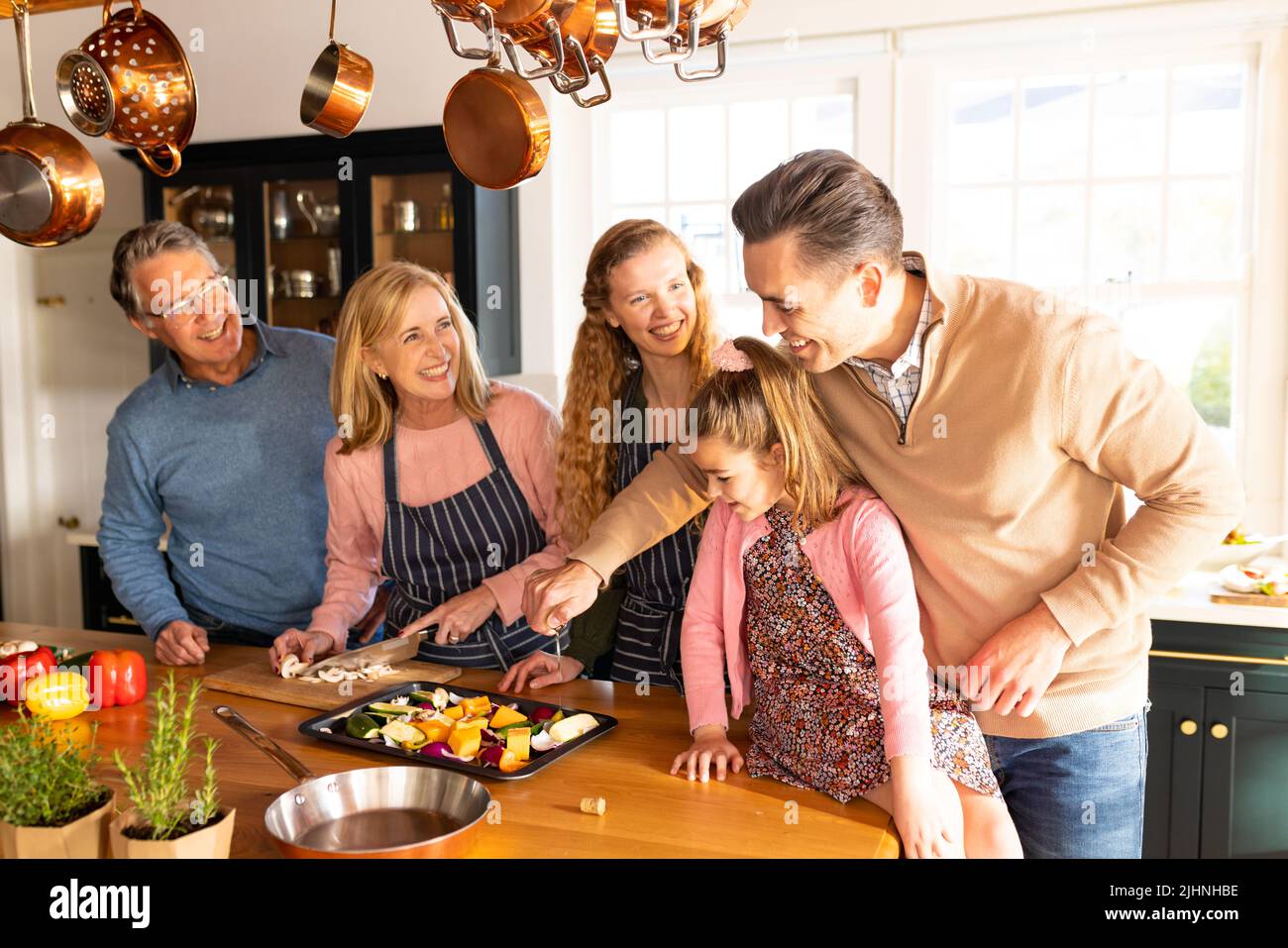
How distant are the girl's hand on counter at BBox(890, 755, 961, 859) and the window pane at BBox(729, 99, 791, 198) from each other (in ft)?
8.83

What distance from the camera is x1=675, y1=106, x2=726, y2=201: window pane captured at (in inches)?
151

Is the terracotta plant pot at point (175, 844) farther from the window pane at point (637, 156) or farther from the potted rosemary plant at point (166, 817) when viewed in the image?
the window pane at point (637, 156)

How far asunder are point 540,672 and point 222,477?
39.6 inches

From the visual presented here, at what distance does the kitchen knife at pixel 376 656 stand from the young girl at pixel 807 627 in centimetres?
63

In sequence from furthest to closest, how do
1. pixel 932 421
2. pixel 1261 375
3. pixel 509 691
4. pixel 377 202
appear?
pixel 377 202, pixel 1261 375, pixel 509 691, pixel 932 421

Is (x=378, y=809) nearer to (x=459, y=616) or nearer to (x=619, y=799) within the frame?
(x=619, y=799)

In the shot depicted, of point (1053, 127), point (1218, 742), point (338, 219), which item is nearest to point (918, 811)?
point (1218, 742)

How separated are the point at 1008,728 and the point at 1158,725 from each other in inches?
59.9

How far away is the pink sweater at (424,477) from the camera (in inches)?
88.3

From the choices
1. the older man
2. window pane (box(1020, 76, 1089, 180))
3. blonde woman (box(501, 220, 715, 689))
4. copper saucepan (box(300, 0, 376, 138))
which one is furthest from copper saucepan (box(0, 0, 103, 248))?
window pane (box(1020, 76, 1089, 180))

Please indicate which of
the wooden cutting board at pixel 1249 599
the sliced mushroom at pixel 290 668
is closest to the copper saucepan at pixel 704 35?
the sliced mushroom at pixel 290 668

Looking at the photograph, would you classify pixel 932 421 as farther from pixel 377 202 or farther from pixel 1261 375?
pixel 377 202

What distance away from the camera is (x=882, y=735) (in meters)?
1.51
